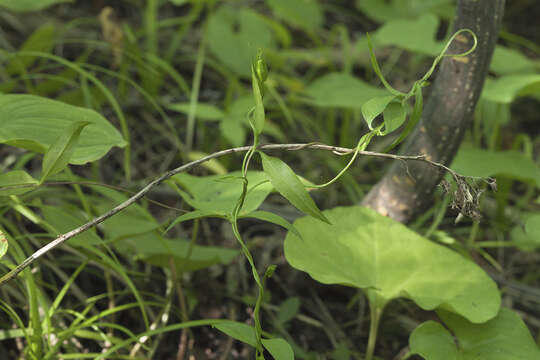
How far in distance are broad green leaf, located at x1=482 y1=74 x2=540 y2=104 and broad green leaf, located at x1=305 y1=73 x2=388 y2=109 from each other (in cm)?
27

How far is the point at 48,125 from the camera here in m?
0.84

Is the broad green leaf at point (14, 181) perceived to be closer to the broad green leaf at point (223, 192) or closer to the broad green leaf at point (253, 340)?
the broad green leaf at point (223, 192)

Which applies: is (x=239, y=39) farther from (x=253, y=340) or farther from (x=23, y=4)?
(x=253, y=340)

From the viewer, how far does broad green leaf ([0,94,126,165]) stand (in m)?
0.81

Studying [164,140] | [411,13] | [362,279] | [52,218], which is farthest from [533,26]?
[52,218]

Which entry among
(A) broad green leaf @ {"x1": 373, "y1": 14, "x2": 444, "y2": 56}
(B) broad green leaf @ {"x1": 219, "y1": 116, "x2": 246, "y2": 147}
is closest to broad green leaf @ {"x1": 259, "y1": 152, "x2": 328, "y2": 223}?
(B) broad green leaf @ {"x1": 219, "y1": 116, "x2": 246, "y2": 147}

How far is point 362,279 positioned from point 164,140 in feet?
3.06

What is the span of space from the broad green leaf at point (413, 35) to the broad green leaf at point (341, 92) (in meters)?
0.15

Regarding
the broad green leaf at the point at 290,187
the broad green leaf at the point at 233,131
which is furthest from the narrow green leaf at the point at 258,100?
the broad green leaf at the point at 233,131

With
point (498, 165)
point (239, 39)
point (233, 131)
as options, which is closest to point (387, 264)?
point (498, 165)

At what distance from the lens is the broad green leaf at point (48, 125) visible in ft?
2.66

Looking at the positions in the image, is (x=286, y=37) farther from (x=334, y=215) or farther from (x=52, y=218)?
(x=52, y=218)

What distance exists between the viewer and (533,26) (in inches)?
90.7

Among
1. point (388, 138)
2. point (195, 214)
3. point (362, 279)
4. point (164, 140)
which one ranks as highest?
point (195, 214)
